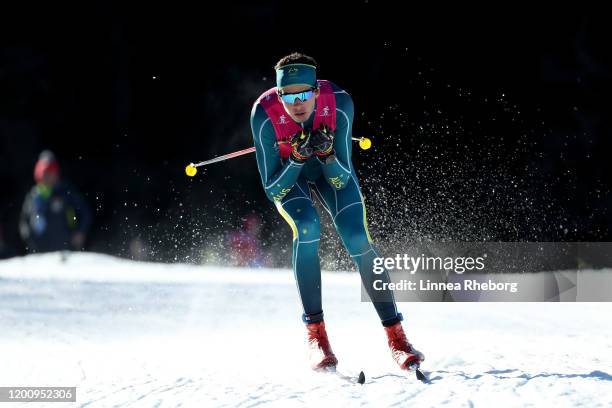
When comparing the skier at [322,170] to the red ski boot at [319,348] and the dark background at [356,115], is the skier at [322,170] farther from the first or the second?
the dark background at [356,115]

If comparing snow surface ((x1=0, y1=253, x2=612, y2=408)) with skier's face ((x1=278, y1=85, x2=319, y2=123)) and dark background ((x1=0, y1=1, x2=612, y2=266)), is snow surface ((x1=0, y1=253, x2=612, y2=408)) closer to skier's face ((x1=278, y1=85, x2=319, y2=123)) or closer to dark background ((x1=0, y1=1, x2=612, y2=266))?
skier's face ((x1=278, y1=85, x2=319, y2=123))

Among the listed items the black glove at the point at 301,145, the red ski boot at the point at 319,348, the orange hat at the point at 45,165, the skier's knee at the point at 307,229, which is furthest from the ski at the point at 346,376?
the orange hat at the point at 45,165

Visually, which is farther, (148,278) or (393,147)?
(393,147)

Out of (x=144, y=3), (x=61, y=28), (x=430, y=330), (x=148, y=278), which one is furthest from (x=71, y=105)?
(x=430, y=330)

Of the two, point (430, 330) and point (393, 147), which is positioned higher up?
point (393, 147)

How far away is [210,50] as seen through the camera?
1516 cm

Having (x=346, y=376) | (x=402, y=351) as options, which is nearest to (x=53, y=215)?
(x=346, y=376)

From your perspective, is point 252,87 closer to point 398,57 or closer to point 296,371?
point 398,57

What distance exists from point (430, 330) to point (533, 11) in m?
9.55

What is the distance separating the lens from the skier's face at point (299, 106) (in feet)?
14.3

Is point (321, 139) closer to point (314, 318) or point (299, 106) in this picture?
point (299, 106)

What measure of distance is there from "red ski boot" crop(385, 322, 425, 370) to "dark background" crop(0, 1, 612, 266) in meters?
7.84

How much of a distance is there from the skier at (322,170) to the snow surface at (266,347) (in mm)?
356

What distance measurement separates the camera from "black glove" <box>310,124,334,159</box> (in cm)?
421
